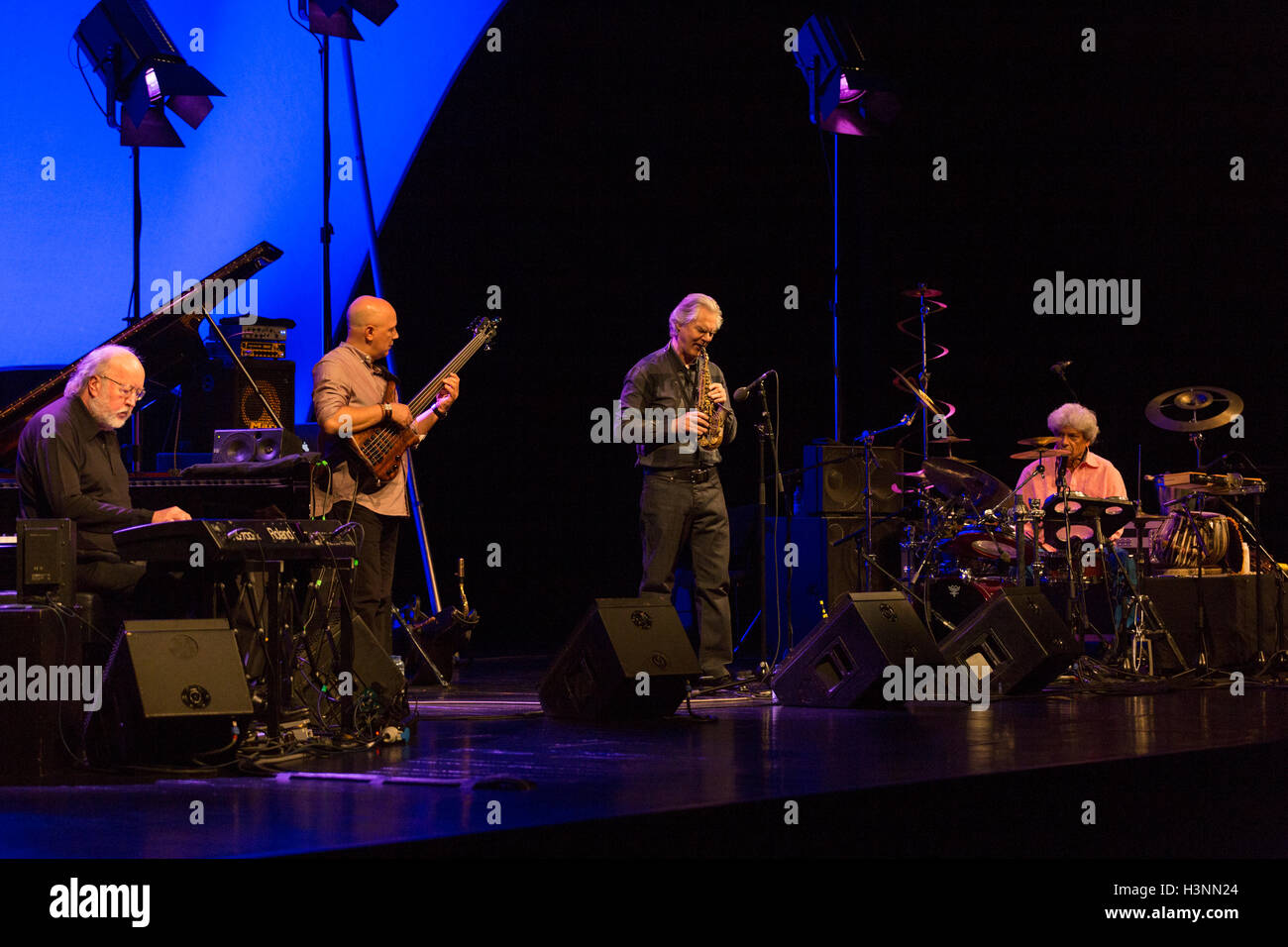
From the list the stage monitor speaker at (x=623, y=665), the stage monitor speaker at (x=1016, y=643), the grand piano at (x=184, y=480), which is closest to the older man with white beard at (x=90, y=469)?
the grand piano at (x=184, y=480)

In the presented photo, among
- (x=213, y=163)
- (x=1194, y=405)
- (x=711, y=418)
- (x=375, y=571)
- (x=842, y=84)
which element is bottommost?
(x=375, y=571)

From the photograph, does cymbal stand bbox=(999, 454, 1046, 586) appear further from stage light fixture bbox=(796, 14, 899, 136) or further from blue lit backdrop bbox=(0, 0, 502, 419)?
blue lit backdrop bbox=(0, 0, 502, 419)

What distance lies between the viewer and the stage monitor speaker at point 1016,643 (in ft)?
18.4

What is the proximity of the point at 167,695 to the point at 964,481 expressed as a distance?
13.9 feet

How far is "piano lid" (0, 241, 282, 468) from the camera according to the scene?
538 cm

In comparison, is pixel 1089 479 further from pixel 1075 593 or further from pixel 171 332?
pixel 171 332

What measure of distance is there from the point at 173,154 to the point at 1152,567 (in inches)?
219

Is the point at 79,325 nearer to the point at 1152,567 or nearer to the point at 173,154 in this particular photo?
the point at 173,154

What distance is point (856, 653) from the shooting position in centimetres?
529

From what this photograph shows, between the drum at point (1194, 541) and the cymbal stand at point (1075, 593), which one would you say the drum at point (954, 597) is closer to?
the cymbal stand at point (1075, 593)

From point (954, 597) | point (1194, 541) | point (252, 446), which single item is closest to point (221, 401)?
point (252, 446)

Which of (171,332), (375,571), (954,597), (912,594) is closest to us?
(375,571)

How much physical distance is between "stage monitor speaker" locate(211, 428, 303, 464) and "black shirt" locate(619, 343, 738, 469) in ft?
4.84

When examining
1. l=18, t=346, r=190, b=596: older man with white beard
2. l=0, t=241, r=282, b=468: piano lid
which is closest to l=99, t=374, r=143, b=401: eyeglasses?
l=18, t=346, r=190, b=596: older man with white beard
